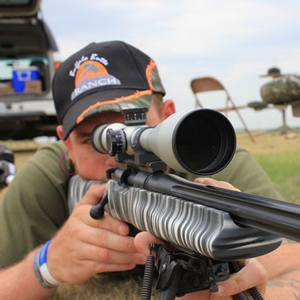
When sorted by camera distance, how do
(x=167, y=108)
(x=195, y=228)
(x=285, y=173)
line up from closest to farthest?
(x=195, y=228) < (x=167, y=108) < (x=285, y=173)

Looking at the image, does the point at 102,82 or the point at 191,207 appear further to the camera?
the point at 102,82

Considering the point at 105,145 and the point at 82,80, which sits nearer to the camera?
the point at 105,145

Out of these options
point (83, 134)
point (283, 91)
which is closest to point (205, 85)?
point (283, 91)

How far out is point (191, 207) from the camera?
994mm

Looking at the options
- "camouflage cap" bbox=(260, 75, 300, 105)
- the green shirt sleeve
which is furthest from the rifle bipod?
"camouflage cap" bbox=(260, 75, 300, 105)

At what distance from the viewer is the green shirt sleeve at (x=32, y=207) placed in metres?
2.13

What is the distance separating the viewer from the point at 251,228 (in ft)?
2.86

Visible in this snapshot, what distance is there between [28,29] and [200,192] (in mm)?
6753

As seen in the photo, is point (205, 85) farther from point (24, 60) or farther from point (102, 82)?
point (102, 82)

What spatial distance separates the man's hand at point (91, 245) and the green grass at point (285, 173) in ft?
8.92

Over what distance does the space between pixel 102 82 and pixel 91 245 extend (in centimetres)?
69

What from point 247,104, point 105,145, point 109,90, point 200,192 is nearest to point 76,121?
point 109,90

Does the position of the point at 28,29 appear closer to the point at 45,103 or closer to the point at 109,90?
the point at 45,103

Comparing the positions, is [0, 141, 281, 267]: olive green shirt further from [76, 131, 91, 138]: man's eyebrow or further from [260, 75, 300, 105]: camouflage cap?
[260, 75, 300, 105]: camouflage cap
